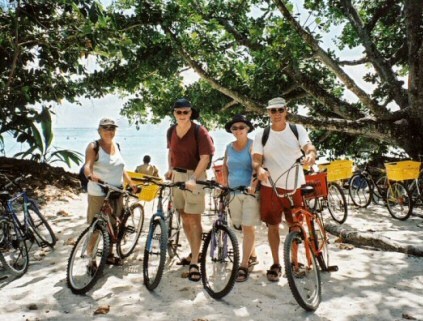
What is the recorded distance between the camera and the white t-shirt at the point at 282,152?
473 cm

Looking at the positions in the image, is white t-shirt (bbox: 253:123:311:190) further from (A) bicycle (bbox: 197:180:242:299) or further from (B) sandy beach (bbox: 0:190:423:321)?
(B) sandy beach (bbox: 0:190:423:321)

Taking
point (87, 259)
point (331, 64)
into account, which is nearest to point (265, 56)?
point (331, 64)

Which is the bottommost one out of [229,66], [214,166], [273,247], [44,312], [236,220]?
[44,312]

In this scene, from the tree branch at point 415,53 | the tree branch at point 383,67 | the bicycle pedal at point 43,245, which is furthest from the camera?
the tree branch at point 383,67

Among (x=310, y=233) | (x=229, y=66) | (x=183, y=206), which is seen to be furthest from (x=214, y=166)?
(x=229, y=66)

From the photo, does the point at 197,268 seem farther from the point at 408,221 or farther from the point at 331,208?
the point at 408,221

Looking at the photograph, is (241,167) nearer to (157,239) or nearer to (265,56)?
(157,239)

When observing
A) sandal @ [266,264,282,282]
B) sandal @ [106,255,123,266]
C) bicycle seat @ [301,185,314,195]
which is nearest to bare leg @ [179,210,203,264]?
sandal @ [266,264,282,282]

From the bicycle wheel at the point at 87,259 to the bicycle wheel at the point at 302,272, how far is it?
6.97 ft

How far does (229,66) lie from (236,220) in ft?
30.9

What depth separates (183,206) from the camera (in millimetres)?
5141

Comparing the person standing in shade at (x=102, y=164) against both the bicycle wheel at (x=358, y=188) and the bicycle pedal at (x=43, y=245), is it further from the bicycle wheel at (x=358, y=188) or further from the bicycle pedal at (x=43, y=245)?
the bicycle wheel at (x=358, y=188)

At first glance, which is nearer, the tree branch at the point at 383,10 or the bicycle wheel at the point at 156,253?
the bicycle wheel at the point at 156,253

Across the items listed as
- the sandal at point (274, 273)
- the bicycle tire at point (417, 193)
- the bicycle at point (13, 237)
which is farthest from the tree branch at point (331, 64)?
the bicycle at point (13, 237)
